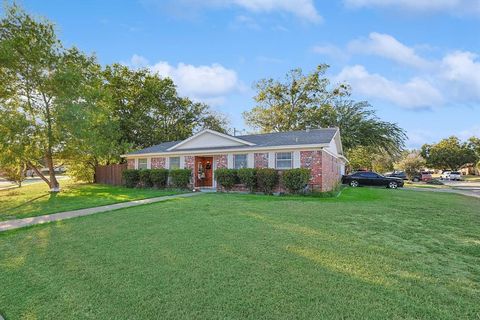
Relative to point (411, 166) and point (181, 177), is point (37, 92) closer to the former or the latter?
point (181, 177)

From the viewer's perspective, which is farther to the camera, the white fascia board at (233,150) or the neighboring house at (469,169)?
the neighboring house at (469,169)

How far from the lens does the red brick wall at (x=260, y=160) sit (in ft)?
50.0

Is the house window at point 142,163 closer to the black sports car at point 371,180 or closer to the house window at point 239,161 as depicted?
the house window at point 239,161

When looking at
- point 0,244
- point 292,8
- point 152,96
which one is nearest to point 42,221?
point 0,244

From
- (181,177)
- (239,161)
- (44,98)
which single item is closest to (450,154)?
(239,161)

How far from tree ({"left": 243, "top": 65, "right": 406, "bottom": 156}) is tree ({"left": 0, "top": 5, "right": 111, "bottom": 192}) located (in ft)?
70.9

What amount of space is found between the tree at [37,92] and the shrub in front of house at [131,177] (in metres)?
4.00

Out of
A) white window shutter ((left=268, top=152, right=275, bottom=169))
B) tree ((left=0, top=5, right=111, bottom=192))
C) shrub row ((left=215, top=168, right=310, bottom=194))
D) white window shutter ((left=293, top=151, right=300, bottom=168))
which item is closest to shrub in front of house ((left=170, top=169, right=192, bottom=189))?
shrub row ((left=215, top=168, right=310, bottom=194))

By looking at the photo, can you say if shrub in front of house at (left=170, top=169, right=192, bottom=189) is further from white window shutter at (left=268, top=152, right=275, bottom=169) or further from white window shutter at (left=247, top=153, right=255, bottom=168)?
white window shutter at (left=268, top=152, right=275, bottom=169)

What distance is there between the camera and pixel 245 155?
52.2ft

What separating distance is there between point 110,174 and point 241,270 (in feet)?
71.1

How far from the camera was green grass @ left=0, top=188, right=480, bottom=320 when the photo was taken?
9.75 feet

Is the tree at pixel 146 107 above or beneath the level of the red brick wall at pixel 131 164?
above

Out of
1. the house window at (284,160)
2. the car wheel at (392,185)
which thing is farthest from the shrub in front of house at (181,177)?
the car wheel at (392,185)
